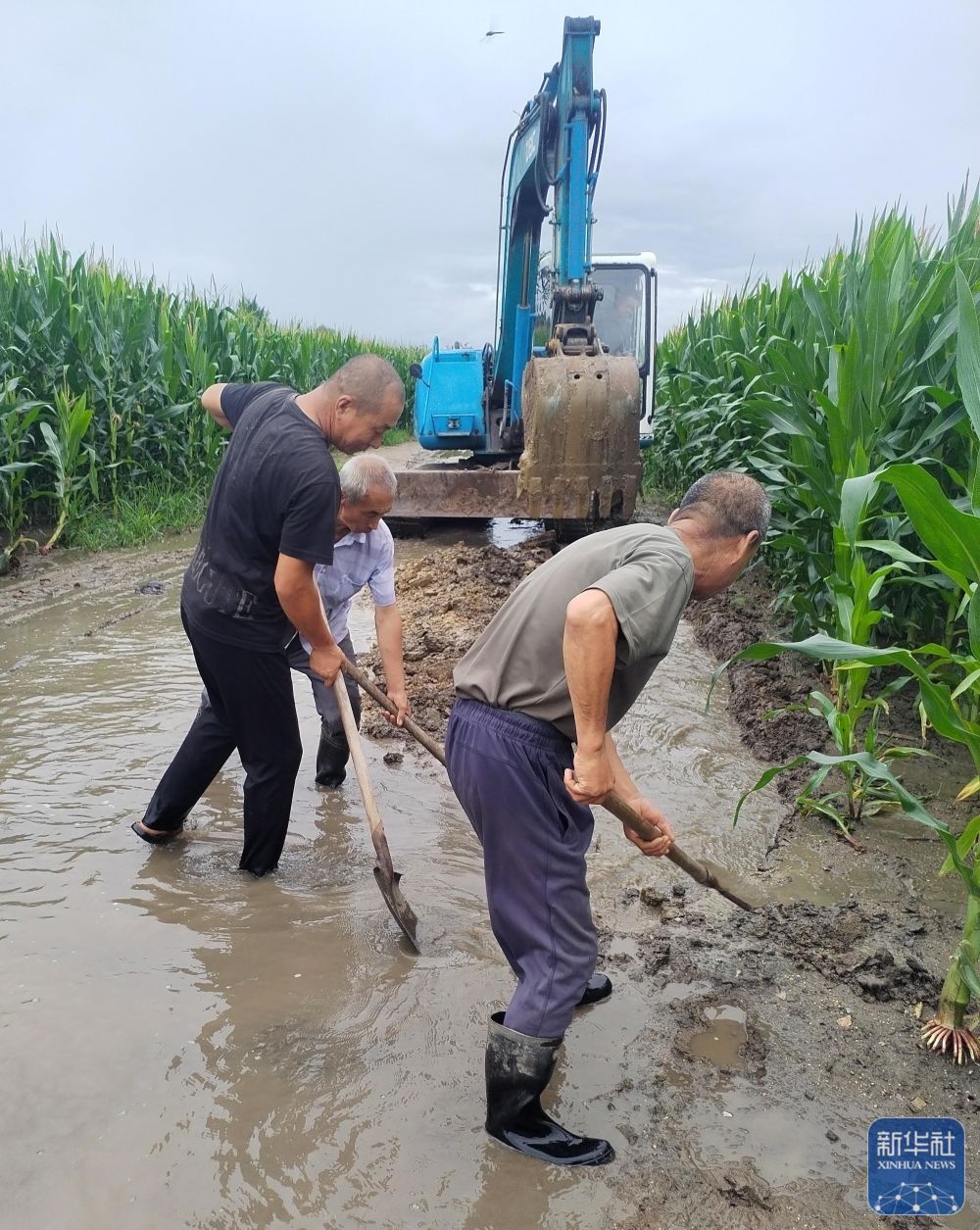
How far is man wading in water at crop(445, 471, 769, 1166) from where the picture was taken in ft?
6.75

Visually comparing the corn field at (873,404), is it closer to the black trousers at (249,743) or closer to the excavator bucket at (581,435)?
the excavator bucket at (581,435)

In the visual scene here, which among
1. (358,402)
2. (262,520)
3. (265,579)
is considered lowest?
(265,579)

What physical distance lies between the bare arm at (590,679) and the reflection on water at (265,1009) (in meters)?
0.91

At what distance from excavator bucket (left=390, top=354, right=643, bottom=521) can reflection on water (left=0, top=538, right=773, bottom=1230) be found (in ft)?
9.23

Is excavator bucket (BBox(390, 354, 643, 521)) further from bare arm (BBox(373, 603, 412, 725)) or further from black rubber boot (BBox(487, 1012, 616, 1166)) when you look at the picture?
black rubber boot (BBox(487, 1012, 616, 1166))

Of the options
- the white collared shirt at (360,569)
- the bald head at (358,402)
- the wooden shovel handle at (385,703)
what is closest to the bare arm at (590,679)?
the bald head at (358,402)

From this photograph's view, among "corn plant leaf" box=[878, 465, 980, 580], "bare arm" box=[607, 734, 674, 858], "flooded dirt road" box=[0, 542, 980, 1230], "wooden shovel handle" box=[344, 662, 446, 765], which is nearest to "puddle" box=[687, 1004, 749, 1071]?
"flooded dirt road" box=[0, 542, 980, 1230]

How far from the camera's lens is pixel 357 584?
3.88 meters

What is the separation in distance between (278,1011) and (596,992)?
2.95 ft

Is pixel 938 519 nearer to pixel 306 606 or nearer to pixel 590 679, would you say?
pixel 590 679

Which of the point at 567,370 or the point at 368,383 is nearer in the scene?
the point at 368,383

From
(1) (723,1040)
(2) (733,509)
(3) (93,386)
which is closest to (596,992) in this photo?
(1) (723,1040)

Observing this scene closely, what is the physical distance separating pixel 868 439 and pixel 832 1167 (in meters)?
2.77

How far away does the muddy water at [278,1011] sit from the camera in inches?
78.8
